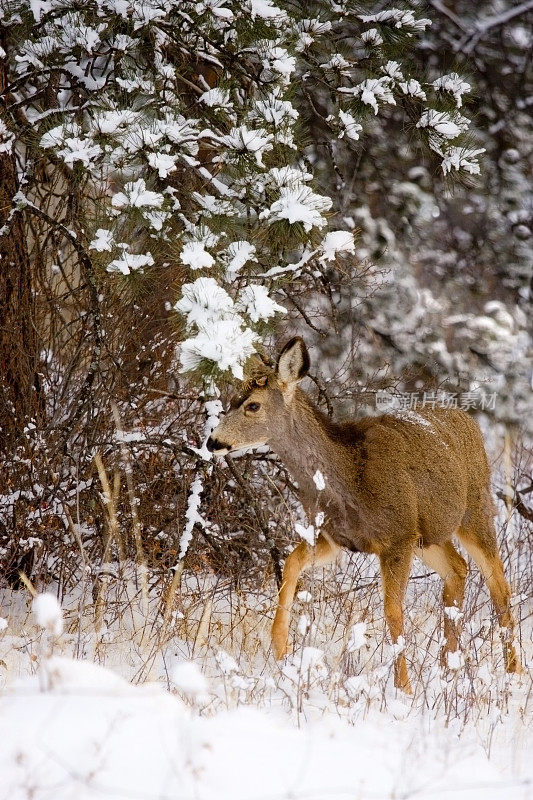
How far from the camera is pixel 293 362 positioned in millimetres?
5715

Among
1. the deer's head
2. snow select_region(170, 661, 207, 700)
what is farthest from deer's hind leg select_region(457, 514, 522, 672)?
snow select_region(170, 661, 207, 700)

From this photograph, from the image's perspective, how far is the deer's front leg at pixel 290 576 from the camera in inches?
214

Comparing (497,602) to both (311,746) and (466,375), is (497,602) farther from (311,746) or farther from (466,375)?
(466,375)

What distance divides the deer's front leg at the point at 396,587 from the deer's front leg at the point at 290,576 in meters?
0.36

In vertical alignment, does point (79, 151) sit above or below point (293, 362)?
above

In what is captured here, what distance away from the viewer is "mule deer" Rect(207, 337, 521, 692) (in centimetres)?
560

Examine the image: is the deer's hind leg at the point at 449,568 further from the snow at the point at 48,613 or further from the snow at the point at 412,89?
the snow at the point at 48,613

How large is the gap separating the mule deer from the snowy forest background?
216mm

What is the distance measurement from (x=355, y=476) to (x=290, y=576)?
27.8 inches

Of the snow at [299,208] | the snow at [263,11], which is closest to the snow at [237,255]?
the snow at [299,208]

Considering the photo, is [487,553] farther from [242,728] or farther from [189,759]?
[189,759]

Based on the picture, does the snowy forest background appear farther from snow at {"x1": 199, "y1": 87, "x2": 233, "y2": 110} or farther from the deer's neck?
the deer's neck

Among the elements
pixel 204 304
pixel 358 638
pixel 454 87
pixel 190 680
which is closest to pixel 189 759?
pixel 190 680

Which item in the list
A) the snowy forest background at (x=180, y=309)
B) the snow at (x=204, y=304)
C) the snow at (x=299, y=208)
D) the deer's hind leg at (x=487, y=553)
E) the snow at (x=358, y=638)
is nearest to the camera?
the snow at (x=358, y=638)
